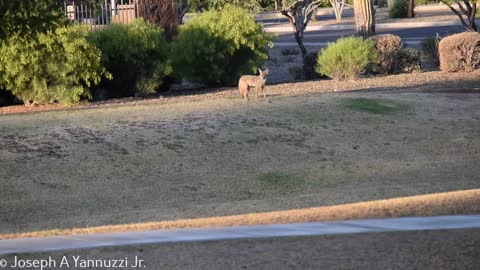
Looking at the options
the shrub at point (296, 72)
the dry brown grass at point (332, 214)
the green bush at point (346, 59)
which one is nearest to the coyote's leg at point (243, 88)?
the green bush at point (346, 59)

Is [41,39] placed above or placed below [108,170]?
above

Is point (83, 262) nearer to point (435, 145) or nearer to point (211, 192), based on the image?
point (211, 192)

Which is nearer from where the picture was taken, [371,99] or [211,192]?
[211,192]

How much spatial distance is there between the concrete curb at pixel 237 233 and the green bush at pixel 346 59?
45.5 ft

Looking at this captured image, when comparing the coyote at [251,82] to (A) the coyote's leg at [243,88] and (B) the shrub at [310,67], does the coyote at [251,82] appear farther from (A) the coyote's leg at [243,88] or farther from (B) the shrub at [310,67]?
(B) the shrub at [310,67]

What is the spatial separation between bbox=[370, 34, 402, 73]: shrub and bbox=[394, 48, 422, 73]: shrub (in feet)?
0.90

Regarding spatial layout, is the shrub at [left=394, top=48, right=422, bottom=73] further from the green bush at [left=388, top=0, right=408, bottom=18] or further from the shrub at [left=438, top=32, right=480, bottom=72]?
the green bush at [left=388, top=0, right=408, bottom=18]

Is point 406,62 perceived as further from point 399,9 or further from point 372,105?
point 399,9

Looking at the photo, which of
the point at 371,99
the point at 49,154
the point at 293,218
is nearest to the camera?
the point at 293,218

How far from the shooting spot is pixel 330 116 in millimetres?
16781

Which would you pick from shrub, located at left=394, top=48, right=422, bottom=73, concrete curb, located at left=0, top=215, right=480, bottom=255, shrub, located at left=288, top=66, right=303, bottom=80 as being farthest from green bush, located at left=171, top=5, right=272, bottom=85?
concrete curb, located at left=0, top=215, right=480, bottom=255

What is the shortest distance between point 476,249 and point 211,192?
5999mm

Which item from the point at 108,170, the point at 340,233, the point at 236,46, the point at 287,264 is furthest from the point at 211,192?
the point at 236,46

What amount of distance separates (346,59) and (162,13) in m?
5.47
